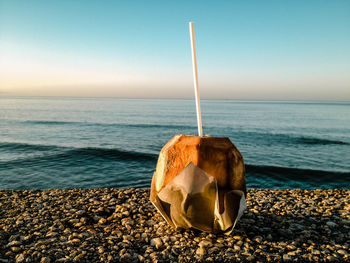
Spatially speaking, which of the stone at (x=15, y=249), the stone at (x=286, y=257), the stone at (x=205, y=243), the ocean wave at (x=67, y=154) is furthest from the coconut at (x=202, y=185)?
the ocean wave at (x=67, y=154)

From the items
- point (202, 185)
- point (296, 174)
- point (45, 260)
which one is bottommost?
point (296, 174)

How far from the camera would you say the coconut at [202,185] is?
313 centimetres

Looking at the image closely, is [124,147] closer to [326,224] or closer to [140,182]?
[140,182]

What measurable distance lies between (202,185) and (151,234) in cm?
140

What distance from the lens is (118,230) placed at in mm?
3947

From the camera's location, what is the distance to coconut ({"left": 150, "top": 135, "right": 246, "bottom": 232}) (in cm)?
313

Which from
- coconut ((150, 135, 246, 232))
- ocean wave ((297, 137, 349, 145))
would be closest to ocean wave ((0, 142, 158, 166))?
coconut ((150, 135, 246, 232))

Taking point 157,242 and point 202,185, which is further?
point 157,242

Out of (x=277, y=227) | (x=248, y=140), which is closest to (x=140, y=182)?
(x=277, y=227)

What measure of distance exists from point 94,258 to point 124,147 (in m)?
12.5

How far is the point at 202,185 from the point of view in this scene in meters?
3.11

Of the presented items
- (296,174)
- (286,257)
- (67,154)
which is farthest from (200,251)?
(67,154)

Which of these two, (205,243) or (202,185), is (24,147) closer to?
(205,243)

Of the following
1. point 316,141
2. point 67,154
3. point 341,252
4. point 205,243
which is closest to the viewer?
point 341,252
